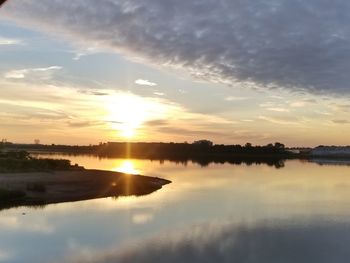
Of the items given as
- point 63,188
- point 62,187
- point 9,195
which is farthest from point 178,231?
point 62,187

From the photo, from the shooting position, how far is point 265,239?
31.4 m

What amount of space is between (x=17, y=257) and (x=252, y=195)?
38670 mm

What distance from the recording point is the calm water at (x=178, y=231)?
88.5 feet

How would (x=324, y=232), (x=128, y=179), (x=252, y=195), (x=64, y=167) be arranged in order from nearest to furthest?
(x=324, y=232) < (x=252, y=195) < (x=128, y=179) < (x=64, y=167)

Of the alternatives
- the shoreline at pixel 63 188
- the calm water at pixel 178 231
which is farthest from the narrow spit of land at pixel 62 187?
the calm water at pixel 178 231

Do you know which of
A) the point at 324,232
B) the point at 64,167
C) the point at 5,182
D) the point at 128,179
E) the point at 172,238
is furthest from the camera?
the point at 64,167

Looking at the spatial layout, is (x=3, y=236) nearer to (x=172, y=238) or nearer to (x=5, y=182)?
(x=172, y=238)

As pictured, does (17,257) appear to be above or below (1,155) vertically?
below

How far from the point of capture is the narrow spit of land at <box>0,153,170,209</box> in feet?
154

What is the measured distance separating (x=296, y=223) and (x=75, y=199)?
75.4 feet

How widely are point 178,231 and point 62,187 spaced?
2692 centimetres

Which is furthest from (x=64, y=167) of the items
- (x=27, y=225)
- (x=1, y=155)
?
(x=27, y=225)

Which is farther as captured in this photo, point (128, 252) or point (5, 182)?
point (5, 182)

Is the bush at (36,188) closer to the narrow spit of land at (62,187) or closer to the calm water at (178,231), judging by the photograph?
the narrow spit of land at (62,187)
